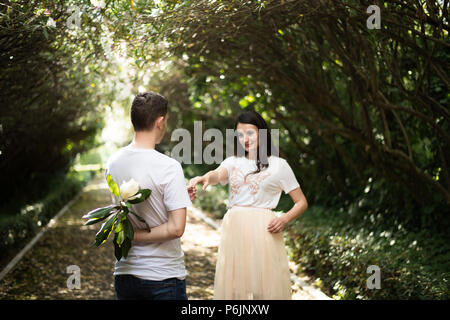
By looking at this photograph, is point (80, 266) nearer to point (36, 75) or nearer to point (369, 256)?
point (36, 75)

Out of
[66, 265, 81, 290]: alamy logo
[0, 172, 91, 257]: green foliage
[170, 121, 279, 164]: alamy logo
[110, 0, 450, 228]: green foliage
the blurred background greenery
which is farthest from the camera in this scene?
[170, 121, 279, 164]: alamy logo

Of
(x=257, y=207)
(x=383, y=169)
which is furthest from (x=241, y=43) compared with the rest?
(x=257, y=207)

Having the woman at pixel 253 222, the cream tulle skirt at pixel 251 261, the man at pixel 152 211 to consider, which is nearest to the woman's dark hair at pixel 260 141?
the woman at pixel 253 222

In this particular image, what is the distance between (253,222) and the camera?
3408mm

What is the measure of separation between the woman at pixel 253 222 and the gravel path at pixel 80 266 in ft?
11.5

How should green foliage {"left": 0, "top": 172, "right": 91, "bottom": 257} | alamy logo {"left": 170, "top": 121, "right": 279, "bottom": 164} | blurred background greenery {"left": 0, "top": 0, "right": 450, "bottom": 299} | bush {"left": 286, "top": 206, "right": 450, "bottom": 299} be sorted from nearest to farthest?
blurred background greenery {"left": 0, "top": 0, "right": 450, "bottom": 299} < bush {"left": 286, "top": 206, "right": 450, "bottom": 299} < green foliage {"left": 0, "top": 172, "right": 91, "bottom": 257} < alamy logo {"left": 170, "top": 121, "right": 279, "bottom": 164}

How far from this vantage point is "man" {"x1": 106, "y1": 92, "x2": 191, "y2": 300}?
8.52ft

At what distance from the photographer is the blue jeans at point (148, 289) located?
2.60 metres

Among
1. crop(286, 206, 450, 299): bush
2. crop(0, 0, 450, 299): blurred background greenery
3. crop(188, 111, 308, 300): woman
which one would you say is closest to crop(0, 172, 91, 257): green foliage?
crop(0, 0, 450, 299): blurred background greenery

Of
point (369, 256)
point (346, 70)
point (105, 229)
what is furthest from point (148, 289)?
point (346, 70)

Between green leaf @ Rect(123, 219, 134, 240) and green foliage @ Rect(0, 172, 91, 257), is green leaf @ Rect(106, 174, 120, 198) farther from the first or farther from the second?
green foliage @ Rect(0, 172, 91, 257)

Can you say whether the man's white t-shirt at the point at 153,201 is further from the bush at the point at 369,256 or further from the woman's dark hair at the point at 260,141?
the bush at the point at 369,256

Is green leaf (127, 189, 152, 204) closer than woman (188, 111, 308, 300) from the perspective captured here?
Yes

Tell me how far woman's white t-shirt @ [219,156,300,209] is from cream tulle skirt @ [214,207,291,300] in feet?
0.25
